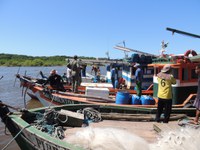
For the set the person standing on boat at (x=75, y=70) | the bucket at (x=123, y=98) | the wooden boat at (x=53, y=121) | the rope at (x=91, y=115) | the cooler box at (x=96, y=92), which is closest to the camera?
the wooden boat at (x=53, y=121)

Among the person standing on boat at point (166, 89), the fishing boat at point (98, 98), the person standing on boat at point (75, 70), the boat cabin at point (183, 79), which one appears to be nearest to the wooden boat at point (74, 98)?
the fishing boat at point (98, 98)

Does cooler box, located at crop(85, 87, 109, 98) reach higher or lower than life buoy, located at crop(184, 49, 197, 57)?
lower

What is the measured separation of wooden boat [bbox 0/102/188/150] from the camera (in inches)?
200

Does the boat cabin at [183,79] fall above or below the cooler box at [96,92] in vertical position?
above

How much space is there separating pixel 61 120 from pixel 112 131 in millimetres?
1897

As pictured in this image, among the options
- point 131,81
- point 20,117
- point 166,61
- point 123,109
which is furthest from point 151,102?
point 20,117

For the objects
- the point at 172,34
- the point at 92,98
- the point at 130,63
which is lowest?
the point at 92,98

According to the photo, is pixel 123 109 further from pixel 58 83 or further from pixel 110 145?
pixel 58 83

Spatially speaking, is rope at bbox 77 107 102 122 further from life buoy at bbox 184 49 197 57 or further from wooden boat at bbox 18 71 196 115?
life buoy at bbox 184 49 197 57

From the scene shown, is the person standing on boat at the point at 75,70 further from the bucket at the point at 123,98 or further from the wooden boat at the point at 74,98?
the bucket at the point at 123,98

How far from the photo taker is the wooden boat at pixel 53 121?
5070 millimetres

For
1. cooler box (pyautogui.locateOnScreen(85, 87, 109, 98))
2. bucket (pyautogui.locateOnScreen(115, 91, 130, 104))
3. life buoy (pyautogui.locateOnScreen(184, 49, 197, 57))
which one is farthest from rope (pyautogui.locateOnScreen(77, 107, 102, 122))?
life buoy (pyautogui.locateOnScreen(184, 49, 197, 57))

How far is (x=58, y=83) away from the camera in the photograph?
13062mm

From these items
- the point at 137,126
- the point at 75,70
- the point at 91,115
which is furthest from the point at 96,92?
the point at 137,126
